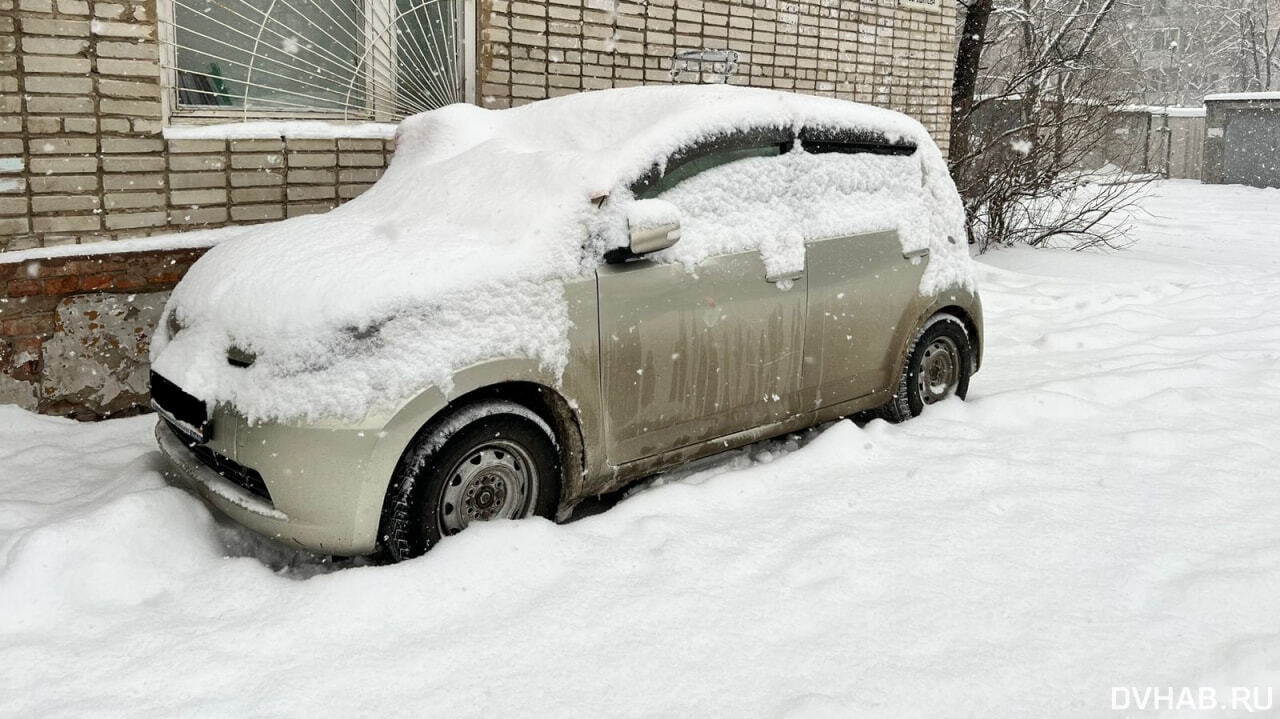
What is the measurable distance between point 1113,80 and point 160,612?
63.2 ft

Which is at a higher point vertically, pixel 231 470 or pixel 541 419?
pixel 541 419

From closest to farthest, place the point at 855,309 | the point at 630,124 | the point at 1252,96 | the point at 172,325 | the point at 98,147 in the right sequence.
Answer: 1. the point at 172,325
2. the point at 630,124
3. the point at 855,309
4. the point at 98,147
5. the point at 1252,96

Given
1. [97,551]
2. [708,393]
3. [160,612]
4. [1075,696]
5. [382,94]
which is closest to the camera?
[1075,696]

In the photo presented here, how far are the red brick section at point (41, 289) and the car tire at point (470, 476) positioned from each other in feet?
9.27

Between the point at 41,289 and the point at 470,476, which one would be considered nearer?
the point at 470,476

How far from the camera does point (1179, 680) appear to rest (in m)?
2.62

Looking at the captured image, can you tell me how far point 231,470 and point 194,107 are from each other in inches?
123

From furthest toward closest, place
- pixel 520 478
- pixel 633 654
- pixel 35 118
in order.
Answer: pixel 35 118, pixel 520 478, pixel 633 654

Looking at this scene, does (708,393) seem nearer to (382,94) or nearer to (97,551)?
(97,551)

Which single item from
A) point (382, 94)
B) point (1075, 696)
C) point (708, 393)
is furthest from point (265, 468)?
point (382, 94)

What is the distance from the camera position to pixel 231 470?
328 centimetres

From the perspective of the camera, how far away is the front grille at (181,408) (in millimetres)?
3230

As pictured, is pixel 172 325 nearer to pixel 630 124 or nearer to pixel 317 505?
pixel 317 505

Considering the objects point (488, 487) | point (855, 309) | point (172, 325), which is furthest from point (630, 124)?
point (172, 325)
